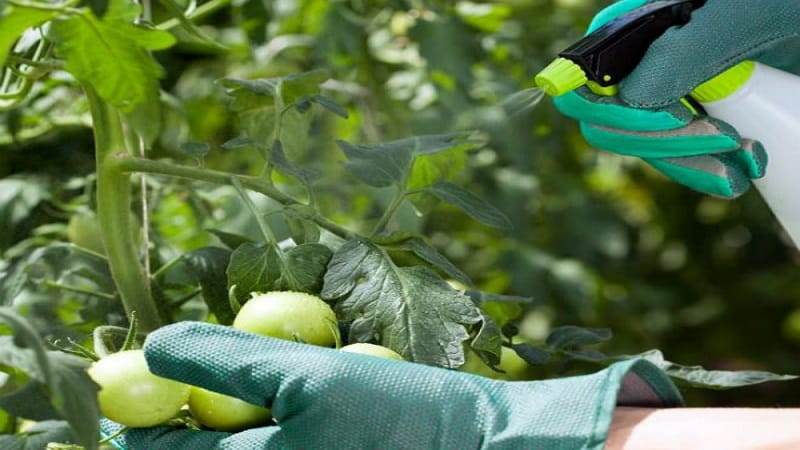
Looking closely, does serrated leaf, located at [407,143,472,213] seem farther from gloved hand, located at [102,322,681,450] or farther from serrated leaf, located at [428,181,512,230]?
gloved hand, located at [102,322,681,450]

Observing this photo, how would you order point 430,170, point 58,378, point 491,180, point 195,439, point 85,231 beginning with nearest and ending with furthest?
point 58,378 → point 195,439 → point 430,170 → point 85,231 → point 491,180

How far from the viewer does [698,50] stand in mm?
868

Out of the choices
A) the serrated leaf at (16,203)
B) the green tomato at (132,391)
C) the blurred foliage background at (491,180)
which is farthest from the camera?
the blurred foliage background at (491,180)

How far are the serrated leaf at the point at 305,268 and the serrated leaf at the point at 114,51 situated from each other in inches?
5.7

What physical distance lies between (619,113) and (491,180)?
3.13ft

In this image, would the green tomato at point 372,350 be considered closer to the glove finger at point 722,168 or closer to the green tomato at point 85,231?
the glove finger at point 722,168

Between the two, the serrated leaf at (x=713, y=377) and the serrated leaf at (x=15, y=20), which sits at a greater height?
the serrated leaf at (x=15, y=20)

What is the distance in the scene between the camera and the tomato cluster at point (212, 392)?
2.43ft

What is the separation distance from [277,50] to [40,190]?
2.31 ft

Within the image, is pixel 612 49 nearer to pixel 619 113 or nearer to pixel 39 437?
pixel 619 113

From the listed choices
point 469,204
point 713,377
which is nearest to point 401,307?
point 469,204

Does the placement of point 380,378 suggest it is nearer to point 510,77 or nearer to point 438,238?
point 510,77

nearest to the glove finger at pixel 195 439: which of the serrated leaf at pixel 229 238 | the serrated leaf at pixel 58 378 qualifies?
the serrated leaf at pixel 58 378

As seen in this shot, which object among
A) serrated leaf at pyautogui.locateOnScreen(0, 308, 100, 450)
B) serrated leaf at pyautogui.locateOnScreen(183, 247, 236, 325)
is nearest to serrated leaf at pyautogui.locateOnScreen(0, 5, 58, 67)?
serrated leaf at pyautogui.locateOnScreen(0, 308, 100, 450)
